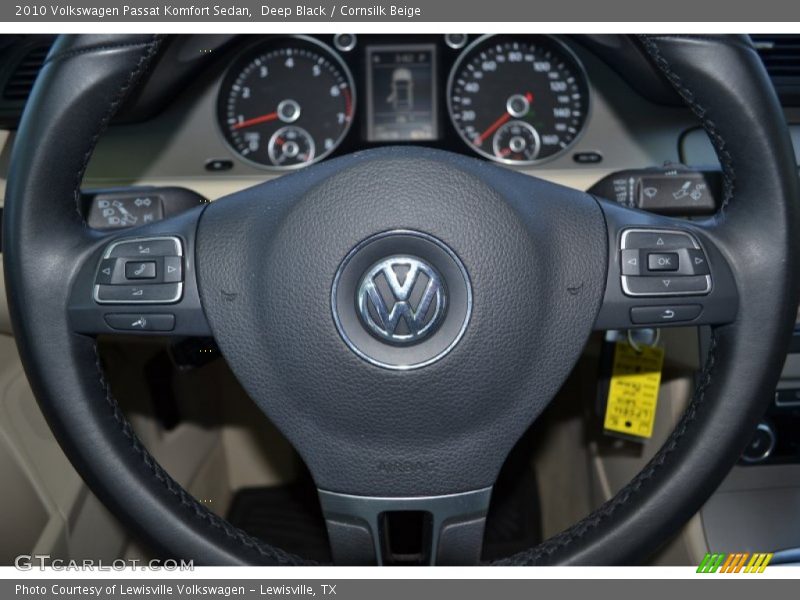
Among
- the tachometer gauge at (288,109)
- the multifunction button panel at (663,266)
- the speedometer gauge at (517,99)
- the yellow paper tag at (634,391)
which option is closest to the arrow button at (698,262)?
the multifunction button panel at (663,266)

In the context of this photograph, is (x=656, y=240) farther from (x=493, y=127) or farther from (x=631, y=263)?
(x=493, y=127)

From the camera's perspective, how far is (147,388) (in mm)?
1703

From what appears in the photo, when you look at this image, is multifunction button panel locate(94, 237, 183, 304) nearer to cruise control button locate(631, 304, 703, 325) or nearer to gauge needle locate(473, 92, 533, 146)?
cruise control button locate(631, 304, 703, 325)

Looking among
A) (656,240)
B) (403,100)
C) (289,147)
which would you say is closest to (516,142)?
(403,100)

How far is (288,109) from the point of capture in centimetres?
150

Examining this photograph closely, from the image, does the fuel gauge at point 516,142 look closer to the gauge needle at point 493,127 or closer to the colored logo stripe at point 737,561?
the gauge needle at point 493,127

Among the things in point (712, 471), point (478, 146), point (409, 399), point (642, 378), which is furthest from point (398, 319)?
point (478, 146)

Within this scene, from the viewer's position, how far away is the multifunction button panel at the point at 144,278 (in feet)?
2.87

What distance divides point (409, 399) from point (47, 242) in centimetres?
39

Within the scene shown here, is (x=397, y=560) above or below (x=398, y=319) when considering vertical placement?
below

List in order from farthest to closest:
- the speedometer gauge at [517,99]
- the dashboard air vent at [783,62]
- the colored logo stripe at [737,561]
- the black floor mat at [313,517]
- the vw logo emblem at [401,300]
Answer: the black floor mat at [313,517]
the speedometer gauge at [517,99]
the dashboard air vent at [783,62]
the colored logo stripe at [737,561]
the vw logo emblem at [401,300]

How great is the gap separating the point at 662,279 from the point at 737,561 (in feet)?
1.99

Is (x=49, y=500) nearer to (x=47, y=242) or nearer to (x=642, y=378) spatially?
(x=47, y=242)

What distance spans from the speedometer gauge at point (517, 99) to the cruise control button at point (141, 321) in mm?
769
